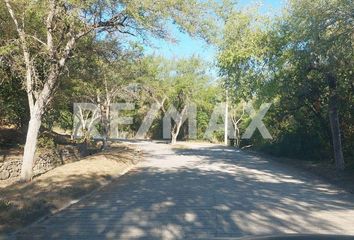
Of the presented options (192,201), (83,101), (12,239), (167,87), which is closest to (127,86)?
(83,101)

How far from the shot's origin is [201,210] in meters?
10.8

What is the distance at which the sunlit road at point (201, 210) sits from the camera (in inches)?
342

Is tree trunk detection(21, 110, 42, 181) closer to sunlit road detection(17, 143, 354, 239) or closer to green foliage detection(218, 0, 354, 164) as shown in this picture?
sunlit road detection(17, 143, 354, 239)

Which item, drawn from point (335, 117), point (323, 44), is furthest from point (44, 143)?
point (323, 44)

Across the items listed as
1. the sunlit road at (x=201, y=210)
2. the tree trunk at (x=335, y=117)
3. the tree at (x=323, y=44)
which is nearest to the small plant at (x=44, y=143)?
the sunlit road at (x=201, y=210)

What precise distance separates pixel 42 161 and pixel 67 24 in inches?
346

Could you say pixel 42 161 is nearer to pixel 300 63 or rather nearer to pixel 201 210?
pixel 300 63

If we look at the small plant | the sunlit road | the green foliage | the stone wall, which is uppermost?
the green foliage

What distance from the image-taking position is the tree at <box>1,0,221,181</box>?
14.4 meters

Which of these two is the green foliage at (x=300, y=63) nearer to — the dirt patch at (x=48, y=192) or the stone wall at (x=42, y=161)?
the dirt patch at (x=48, y=192)

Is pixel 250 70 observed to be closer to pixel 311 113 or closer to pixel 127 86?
pixel 311 113

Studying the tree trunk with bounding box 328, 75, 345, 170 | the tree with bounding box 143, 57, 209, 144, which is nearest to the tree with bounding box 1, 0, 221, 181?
the tree trunk with bounding box 328, 75, 345, 170

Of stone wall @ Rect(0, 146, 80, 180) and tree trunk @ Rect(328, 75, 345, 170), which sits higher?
tree trunk @ Rect(328, 75, 345, 170)

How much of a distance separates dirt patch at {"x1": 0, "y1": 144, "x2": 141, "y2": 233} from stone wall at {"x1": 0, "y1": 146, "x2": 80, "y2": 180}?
215 cm
